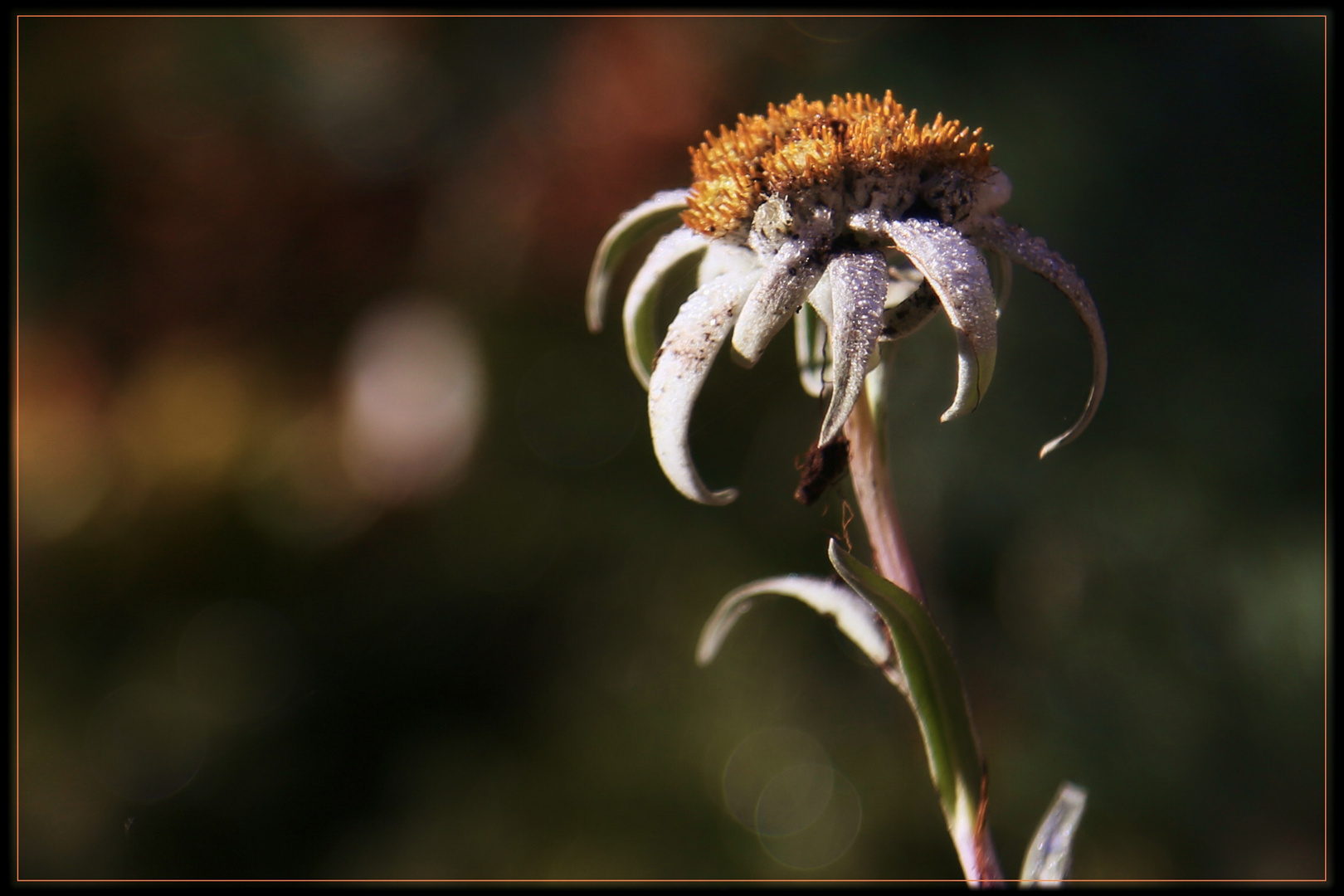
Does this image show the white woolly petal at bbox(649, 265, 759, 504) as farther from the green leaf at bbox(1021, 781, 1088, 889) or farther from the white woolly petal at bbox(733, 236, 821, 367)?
the green leaf at bbox(1021, 781, 1088, 889)

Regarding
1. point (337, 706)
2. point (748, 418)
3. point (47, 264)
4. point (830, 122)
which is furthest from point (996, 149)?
point (47, 264)

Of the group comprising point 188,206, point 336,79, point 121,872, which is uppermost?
point 336,79

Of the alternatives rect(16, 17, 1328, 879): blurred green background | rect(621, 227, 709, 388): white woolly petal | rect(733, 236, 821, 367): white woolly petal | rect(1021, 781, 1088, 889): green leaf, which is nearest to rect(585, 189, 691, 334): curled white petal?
rect(621, 227, 709, 388): white woolly petal

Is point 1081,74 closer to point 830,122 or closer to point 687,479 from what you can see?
point 830,122

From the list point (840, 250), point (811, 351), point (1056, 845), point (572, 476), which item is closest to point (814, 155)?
point (840, 250)

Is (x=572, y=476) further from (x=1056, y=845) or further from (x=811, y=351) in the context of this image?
(x=1056, y=845)
